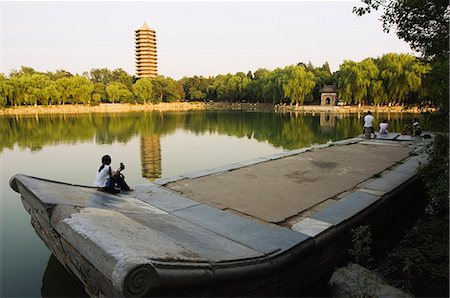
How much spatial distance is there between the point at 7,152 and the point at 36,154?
1.90 metres

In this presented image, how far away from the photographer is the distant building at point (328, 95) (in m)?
53.8

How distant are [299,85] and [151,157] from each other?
43.6 meters

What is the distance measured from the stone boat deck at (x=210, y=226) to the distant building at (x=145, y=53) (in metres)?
80.8

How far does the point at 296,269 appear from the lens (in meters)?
3.92

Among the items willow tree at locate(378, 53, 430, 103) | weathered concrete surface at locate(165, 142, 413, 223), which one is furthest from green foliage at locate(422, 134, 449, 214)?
willow tree at locate(378, 53, 430, 103)

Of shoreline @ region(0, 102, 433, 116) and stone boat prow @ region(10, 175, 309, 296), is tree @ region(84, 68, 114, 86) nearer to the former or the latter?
shoreline @ region(0, 102, 433, 116)

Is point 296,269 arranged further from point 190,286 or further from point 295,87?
point 295,87

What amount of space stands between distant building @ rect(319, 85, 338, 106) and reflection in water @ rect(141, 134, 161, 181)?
4173 cm

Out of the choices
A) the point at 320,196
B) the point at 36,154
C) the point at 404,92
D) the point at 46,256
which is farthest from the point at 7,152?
the point at 404,92

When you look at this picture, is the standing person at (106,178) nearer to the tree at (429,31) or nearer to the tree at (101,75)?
the tree at (429,31)

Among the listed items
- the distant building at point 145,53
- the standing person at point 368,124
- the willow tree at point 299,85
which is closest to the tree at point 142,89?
the distant building at point 145,53

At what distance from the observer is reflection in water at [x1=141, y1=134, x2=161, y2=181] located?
11.2 m

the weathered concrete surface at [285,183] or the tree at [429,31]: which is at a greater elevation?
the tree at [429,31]

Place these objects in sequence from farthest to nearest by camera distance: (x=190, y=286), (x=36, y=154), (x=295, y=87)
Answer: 1. (x=295, y=87)
2. (x=36, y=154)
3. (x=190, y=286)
